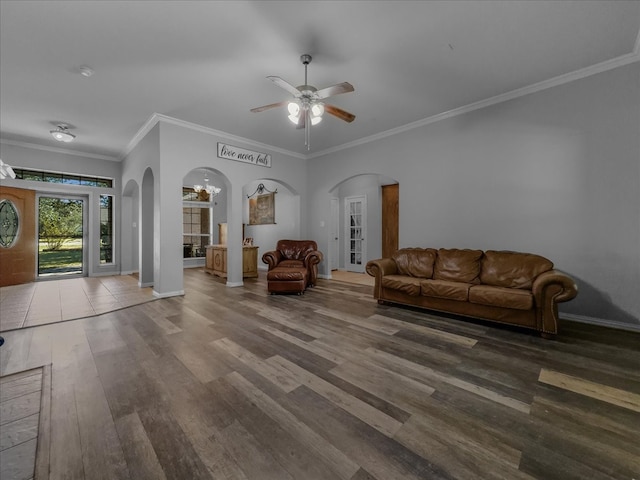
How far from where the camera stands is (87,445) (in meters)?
1.46

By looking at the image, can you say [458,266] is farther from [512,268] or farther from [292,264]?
[292,264]

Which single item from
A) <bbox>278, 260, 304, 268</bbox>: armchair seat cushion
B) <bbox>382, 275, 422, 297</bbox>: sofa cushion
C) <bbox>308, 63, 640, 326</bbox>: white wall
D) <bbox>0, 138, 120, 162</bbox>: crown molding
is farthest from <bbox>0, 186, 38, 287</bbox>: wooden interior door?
<bbox>308, 63, 640, 326</bbox>: white wall

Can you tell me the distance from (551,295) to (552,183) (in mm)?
1665

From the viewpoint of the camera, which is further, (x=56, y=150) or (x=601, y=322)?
(x=56, y=150)

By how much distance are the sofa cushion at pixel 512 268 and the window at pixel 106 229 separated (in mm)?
8714

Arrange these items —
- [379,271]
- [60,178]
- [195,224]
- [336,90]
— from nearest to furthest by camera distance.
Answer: [336,90]
[379,271]
[60,178]
[195,224]

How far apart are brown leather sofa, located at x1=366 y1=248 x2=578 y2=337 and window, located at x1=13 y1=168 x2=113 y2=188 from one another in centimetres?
740

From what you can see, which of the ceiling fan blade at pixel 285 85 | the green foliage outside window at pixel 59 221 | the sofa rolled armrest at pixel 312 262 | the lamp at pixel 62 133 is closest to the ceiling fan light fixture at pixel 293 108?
the ceiling fan blade at pixel 285 85

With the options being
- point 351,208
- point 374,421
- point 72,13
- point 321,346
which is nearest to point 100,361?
point 321,346

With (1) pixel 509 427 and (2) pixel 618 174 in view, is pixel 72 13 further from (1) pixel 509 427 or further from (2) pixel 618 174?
(2) pixel 618 174

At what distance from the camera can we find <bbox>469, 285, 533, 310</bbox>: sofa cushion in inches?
118

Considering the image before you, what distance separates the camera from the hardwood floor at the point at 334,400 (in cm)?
136

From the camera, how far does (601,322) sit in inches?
129

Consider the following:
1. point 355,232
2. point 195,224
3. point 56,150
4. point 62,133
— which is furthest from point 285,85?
point 195,224
